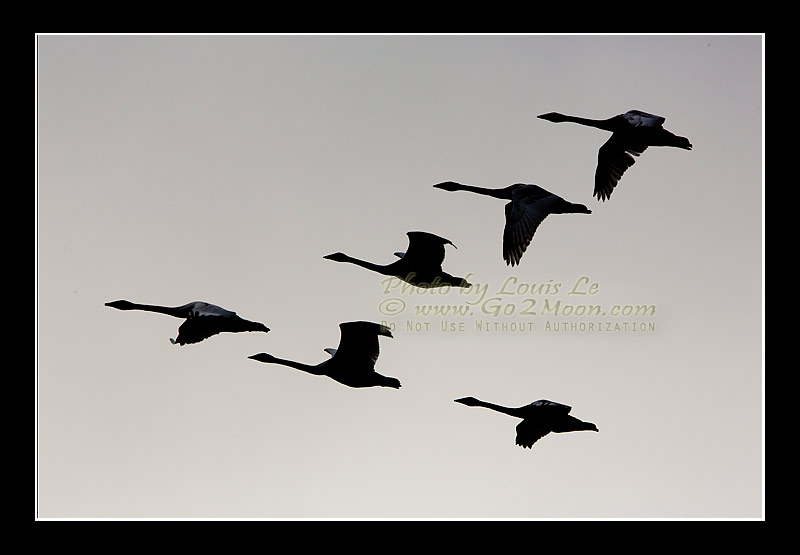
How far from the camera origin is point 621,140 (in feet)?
36.8

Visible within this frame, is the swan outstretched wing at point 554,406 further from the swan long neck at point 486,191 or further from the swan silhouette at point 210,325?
the swan silhouette at point 210,325

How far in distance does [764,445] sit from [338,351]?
5561 millimetres

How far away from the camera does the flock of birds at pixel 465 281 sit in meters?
9.57

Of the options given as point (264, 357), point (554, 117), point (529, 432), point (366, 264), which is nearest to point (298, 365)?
point (264, 357)

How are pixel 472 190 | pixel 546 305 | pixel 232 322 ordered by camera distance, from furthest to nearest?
1. pixel 546 305
2. pixel 472 190
3. pixel 232 322

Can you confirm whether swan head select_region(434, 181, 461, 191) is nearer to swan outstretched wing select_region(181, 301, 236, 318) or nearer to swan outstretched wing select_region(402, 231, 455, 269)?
swan outstretched wing select_region(402, 231, 455, 269)

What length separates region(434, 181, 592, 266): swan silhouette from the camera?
997 cm

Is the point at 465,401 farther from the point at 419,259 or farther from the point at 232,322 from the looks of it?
the point at 232,322

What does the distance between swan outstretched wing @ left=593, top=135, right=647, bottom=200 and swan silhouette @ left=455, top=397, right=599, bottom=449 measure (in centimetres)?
275

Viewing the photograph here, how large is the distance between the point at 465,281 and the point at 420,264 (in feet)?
1.97

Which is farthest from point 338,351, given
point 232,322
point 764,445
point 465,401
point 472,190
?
point 764,445

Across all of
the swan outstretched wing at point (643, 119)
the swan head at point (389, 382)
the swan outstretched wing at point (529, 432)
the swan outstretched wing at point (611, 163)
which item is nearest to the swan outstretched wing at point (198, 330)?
the swan head at point (389, 382)

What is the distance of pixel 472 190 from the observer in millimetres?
11594

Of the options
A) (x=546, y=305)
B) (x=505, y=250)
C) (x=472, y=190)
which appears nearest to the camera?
(x=505, y=250)
